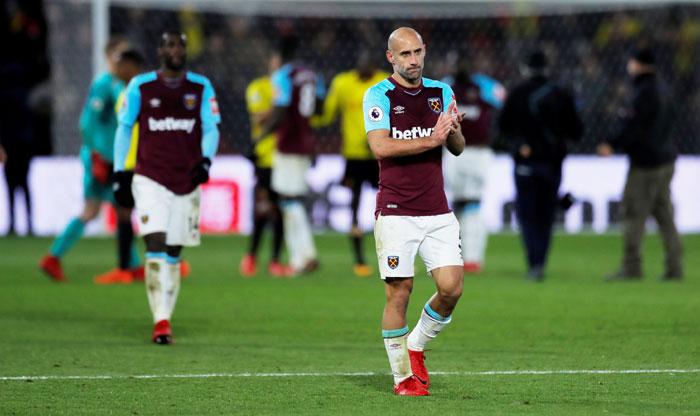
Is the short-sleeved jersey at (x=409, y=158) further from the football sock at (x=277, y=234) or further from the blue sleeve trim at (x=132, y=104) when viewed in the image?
the football sock at (x=277, y=234)

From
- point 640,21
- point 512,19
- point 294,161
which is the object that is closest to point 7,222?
point 294,161

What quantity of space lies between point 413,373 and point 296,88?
7.92 meters

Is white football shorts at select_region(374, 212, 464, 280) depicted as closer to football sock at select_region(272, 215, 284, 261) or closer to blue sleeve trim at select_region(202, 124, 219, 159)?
blue sleeve trim at select_region(202, 124, 219, 159)

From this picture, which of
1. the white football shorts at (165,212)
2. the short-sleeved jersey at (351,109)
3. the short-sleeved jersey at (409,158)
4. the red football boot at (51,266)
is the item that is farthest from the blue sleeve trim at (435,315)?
the short-sleeved jersey at (351,109)

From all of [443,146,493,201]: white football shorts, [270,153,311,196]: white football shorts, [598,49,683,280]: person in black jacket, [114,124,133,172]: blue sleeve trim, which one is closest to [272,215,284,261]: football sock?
[270,153,311,196]: white football shorts

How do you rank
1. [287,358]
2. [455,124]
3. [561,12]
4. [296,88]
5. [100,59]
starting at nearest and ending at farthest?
[455,124] → [287,358] → [296,88] → [100,59] → [561,12]

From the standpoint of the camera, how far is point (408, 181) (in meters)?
7.77

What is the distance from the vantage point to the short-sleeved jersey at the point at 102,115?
1408 centimetres

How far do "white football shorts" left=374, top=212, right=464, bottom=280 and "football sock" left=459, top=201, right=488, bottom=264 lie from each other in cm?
801

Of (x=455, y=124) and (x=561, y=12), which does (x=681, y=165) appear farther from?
(x=455, y=124)

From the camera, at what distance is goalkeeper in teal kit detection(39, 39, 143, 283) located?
46.1 feet

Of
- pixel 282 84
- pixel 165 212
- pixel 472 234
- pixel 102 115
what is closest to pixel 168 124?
pixel 165 212

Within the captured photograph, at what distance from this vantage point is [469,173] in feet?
53.3

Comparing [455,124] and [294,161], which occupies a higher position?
[455,124]
